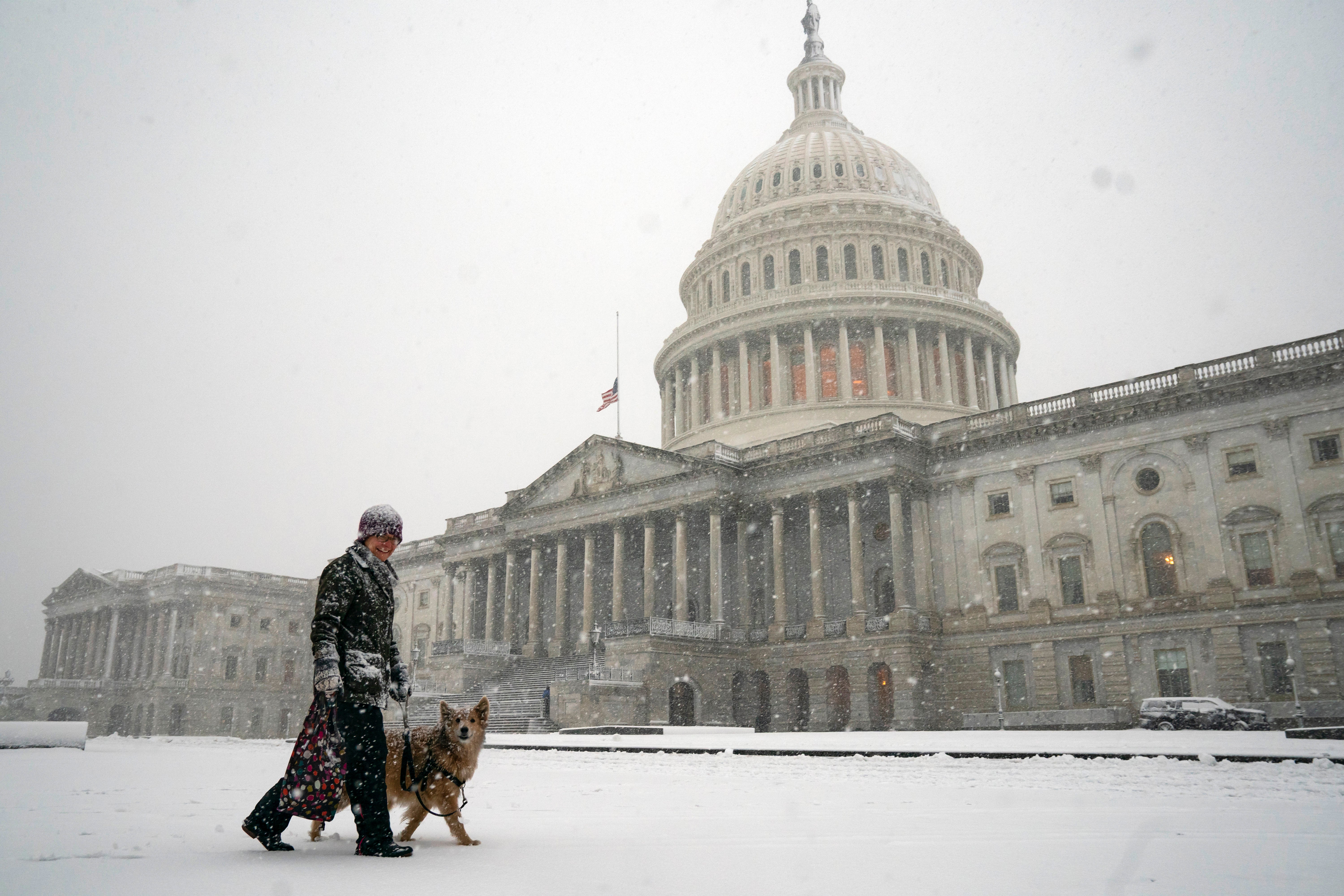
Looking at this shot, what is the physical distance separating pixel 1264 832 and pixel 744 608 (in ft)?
133

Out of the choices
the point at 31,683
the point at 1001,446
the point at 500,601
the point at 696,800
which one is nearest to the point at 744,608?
the point at 1001,446

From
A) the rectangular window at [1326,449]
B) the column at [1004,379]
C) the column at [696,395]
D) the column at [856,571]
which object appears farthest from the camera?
the column at [696,395]

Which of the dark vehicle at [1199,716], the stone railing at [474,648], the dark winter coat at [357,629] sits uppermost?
the stone railing at [474,648]

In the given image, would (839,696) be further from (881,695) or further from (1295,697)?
(1295,697)

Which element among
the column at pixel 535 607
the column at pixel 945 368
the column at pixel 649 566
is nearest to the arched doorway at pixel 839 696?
the column at pixel 649 566

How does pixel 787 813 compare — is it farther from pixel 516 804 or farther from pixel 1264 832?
pixel 1264 832

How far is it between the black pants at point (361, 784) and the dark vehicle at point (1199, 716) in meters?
29.6

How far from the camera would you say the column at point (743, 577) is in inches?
1870

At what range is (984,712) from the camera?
40844 millimetres

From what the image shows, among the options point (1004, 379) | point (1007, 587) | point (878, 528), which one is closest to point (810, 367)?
point (1004, 379)

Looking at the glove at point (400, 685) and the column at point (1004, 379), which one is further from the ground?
the column at point (1004, 379)

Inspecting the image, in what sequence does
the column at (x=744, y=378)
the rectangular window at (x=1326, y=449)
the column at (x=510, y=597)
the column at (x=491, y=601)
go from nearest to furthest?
1. the rectangular window at (x=1326, y=449)
2. the column at (x=510, y=597)
3. the column at (x=491, y=601)
4. the column at (x=744, y=378)

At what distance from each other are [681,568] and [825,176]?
34505 mm

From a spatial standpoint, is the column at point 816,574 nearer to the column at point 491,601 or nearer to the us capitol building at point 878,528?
the us capitol building at point 878,528
